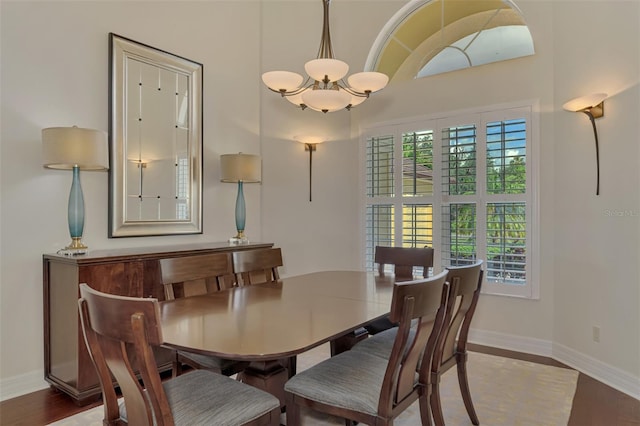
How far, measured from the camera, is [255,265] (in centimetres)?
270

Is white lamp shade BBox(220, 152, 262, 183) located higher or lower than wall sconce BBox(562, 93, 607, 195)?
lower

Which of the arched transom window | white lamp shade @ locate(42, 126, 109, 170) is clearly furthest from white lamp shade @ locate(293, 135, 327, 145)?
white lamp shade @ locate(42, 126, 109, 170)

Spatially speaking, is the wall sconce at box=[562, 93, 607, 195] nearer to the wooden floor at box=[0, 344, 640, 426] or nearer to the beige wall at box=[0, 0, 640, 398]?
the beige wall at box=[0, 0, 640, 398]

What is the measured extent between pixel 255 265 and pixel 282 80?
1.19m

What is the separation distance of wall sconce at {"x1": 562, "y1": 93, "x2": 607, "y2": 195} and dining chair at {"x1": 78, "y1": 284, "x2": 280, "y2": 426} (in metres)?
2.89

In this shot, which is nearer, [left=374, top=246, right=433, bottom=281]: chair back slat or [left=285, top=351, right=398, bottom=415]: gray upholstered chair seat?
[left=285, top=351, right=398, bottom=415]: gray upholstered chair seat

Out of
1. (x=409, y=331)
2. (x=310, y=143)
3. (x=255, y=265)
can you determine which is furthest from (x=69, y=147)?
(x=310, y=143)

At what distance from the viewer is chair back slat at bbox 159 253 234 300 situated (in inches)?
86.0

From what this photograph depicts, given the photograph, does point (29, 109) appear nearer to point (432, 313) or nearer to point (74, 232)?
point (74, 232)

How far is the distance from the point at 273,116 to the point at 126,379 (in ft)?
10.9

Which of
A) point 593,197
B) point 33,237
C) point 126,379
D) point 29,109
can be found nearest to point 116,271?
point 33,237

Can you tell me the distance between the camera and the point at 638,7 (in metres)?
2.71

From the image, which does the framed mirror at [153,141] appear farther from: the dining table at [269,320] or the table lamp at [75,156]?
the dining table at [269,320]

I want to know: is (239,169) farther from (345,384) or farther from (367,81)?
(345,384)
